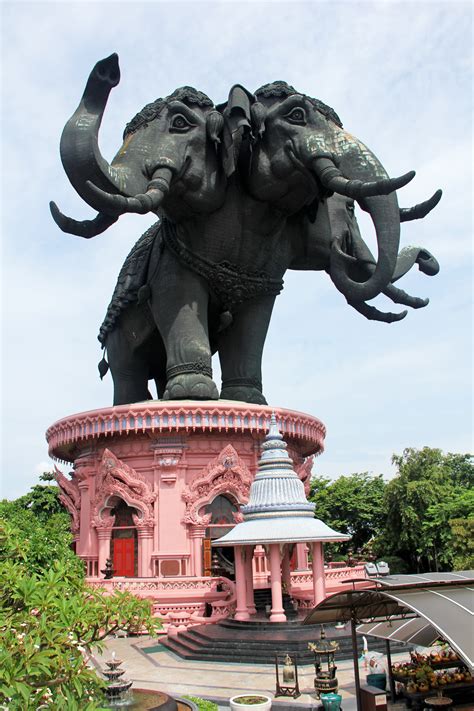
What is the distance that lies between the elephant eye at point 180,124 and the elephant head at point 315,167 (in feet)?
6.23

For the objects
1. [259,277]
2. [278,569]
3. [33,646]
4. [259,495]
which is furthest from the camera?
[259,277]

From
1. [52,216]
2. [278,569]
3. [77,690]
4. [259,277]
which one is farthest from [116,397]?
[77,690]

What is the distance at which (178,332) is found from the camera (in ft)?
68.7

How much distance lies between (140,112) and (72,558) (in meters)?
12.2

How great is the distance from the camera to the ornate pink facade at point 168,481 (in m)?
19.7

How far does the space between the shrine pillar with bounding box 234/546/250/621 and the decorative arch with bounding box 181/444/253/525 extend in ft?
12.0

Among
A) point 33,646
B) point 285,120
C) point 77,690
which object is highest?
point 285,120

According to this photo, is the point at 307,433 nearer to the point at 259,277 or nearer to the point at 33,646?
the point at 259,277

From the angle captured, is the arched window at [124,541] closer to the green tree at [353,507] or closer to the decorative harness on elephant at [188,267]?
the decorative harness on elephant at [188,267]

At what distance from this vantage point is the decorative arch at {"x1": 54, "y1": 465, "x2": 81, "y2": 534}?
22641mm

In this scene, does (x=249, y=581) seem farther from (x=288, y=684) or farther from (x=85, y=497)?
(x=85, y=497)

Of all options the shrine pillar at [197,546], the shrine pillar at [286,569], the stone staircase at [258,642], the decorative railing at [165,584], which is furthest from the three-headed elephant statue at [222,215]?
the stone staircase at [258,642]

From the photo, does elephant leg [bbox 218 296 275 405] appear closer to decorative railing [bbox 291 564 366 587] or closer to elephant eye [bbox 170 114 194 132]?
decorative railing [bbox 291 564 366 587]

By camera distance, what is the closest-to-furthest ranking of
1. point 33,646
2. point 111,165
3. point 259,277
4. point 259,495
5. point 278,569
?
point 33,646 → point 278,569 → point 259,495 → point 111,165 → point 259,277
